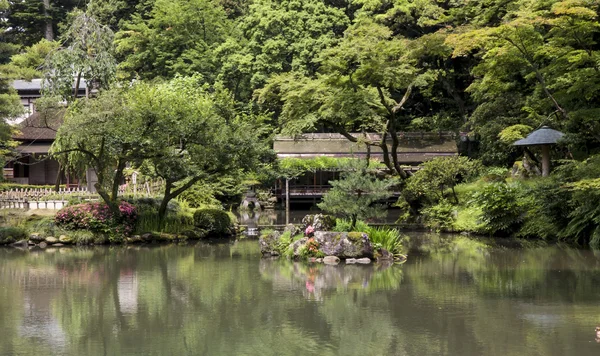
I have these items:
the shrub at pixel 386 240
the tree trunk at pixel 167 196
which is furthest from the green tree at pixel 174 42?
the shrub at pixel 386 240

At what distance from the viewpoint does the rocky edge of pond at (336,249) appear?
18.1 metres

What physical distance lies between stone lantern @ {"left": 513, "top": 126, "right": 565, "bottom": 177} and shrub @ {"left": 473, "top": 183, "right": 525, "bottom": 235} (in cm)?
211

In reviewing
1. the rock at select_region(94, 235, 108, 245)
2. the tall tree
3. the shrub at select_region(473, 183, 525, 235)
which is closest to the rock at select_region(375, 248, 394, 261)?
the shrub at select_region(473, 183, 525, 235)

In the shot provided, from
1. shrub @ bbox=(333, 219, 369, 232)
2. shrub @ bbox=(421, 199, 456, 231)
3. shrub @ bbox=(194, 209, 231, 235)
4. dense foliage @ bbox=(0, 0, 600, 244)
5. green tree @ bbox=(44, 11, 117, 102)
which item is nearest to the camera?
shrub @ bbox=(333, 219, 369, 232)

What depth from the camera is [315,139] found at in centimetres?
3991

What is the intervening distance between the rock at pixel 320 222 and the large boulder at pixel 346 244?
363 mm

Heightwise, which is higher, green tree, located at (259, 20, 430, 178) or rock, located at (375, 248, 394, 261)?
green tree, located at (259, 20, 430, 178)

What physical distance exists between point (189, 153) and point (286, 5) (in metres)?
19.6

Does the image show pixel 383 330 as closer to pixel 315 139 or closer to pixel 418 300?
pixel 418 300

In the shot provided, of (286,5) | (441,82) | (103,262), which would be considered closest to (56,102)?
(103,262)

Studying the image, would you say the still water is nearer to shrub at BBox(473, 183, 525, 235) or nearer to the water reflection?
the water reflection

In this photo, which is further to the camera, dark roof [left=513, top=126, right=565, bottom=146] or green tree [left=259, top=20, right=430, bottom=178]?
green tree [left=259, top=20, right=430, bottom=178]

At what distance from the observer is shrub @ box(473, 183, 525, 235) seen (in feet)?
76.4

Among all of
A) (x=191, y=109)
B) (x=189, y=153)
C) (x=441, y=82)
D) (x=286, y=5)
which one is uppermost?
(x=286, y=5)
